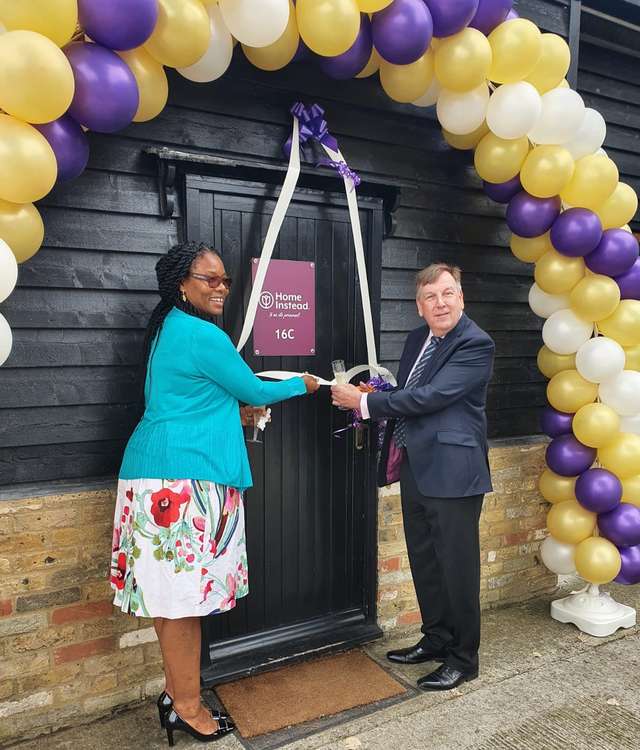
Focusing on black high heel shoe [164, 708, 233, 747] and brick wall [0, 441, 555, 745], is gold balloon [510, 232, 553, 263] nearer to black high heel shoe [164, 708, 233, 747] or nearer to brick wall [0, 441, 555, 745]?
brick wall [0, 441, 555, 745]

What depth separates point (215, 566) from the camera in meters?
2.29

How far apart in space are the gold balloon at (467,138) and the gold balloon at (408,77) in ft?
1.18

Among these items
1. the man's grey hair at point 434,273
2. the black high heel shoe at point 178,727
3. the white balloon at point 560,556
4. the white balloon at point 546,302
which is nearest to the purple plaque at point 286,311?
the man's grey hair at point 434,273

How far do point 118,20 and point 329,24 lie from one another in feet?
2.53

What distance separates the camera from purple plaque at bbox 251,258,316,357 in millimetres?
2895

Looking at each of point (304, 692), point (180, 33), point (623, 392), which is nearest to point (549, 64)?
point (623, 392)

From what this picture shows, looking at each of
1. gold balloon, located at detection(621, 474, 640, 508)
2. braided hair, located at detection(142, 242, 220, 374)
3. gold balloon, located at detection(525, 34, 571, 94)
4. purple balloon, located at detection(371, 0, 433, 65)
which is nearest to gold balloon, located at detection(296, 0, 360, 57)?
purple balloon, located at detection(371, 0, 433, 65)

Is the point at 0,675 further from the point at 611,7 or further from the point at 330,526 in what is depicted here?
the point at 611,7

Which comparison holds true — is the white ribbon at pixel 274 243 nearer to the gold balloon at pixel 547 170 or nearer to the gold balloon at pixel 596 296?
the gold balloon at pixel 547 170

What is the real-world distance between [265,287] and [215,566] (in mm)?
1290

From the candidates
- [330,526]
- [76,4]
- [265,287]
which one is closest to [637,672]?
[330,526]

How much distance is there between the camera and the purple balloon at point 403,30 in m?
2.36

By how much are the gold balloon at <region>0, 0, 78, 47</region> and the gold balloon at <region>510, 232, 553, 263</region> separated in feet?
7.52

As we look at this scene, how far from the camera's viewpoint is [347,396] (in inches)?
109
